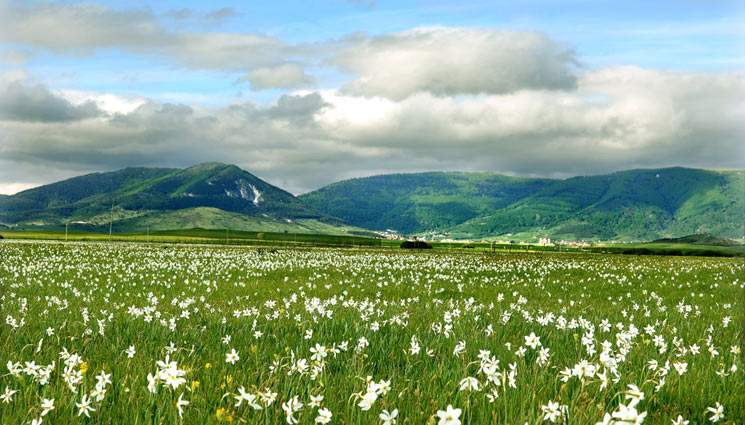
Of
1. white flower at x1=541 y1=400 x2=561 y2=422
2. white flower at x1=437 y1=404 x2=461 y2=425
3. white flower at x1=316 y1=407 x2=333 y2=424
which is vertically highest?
white flower at x1=437 y1=404 x2=461 y2=425

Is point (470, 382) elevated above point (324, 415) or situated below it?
above

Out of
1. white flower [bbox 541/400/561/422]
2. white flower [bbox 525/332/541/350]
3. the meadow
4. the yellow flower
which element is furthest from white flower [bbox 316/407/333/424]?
white flower [bbox 525/332/541/350]

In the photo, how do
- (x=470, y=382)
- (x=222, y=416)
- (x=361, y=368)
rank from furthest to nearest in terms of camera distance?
(x=361, y=368) → (x=222, y=416) → (x=470, y=382)

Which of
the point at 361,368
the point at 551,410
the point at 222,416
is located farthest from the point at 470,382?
the point at 361,368

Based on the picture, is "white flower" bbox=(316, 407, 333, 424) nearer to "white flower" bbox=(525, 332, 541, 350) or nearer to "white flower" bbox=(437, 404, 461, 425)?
"white flower" bbox=(437, 404, 461, 425)

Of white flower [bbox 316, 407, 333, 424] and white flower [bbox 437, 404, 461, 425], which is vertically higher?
white flower [bbox 437, 404, 461, 425]

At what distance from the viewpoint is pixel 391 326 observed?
7.86 metres

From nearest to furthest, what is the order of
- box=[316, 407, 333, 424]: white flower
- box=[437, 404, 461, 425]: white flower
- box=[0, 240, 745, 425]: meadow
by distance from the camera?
A: box=[437, 404, 461, 425]: white flower < box=[316, 407, 333, 424]: white flower < box=[0, 240, 745, 425]: meadow

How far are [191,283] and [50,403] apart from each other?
15.5m

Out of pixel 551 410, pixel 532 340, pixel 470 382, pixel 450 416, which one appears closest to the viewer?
pixel 450 416

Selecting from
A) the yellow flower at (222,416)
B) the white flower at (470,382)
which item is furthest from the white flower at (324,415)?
the yellow flower at (222,416)

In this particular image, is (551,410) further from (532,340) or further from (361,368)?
(361,368)

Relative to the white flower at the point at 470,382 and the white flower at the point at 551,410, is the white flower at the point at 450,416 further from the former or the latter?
the white flower at the point at 551,410

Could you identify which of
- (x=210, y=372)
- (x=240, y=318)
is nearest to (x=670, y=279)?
(x=240, y=318)
